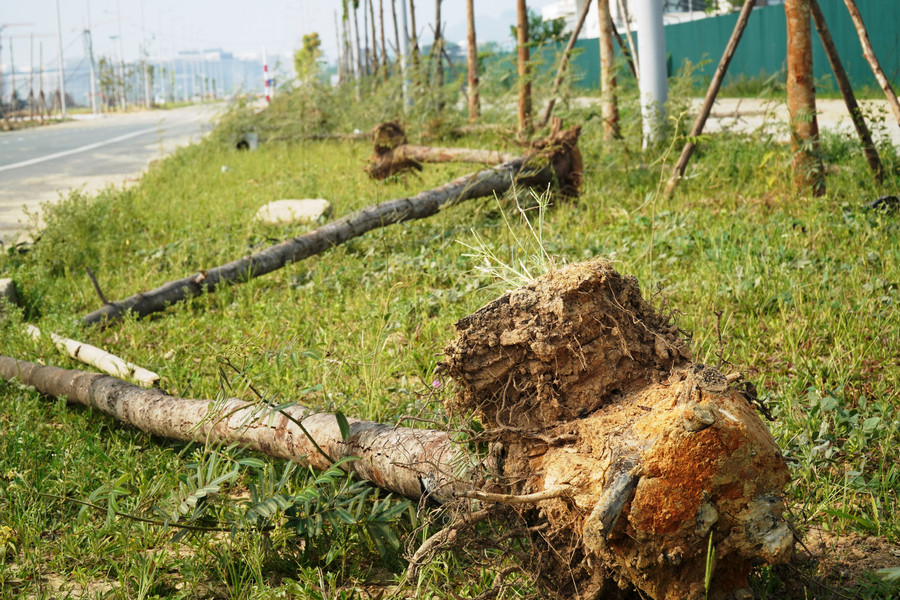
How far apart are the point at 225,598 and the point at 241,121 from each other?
1251 cm

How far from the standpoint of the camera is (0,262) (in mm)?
5648

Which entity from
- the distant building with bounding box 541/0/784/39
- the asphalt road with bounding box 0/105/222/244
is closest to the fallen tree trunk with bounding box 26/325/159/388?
the asphalt road with bounding box 0/105/222/244

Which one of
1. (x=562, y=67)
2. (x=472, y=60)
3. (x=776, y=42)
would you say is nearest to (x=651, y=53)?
(x=562, y=67)

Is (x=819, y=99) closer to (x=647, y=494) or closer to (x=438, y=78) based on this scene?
(x=438, y=78)

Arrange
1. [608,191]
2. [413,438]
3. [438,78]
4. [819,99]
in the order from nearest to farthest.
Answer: [413,438] → [608,191] → [438,78] → [819,99]

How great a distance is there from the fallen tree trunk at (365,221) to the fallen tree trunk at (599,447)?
235 centimetres

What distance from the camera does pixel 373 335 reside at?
3611 millimetres

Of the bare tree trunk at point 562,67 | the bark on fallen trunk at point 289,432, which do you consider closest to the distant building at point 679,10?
the bare tree trunk at point 562,67

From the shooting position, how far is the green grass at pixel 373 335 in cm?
216

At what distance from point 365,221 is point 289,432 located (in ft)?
10.3

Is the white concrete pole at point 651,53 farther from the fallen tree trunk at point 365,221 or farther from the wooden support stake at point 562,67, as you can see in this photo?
the fallen tree trunk at point 365,221

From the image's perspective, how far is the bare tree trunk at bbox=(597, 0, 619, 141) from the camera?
25.0 feet

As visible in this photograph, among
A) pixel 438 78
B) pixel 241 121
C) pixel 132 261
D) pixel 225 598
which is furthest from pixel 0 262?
pixel 438 78

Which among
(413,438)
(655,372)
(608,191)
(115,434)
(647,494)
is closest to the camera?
(647,494)
